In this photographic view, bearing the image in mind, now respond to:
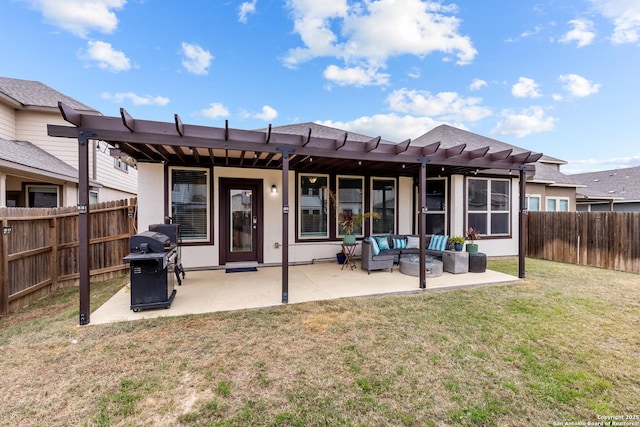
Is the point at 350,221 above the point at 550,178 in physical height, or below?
below

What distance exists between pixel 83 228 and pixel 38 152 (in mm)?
7135

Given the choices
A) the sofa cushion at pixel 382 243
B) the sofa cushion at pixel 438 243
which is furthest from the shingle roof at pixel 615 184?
the sofa cushion at pixel 382 243

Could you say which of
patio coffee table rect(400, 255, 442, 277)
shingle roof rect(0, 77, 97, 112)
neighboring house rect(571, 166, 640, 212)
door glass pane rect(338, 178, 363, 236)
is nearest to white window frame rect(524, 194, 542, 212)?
neighboring house rect(571, 166, 640, 212)

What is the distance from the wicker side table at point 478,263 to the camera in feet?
20.5

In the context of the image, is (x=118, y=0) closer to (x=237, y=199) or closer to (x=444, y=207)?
(x=237, y=199)

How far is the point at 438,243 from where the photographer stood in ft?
22.1

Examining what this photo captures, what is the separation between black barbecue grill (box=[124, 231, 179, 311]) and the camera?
12.4ft

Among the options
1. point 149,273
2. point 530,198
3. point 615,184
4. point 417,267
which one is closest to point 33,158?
point 149,273

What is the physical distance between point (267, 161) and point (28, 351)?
190 inches

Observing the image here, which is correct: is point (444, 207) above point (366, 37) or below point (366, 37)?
below

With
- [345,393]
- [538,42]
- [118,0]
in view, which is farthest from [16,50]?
[538,42]

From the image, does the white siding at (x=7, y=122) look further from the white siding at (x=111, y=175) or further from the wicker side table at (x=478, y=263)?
the wicker side table at (x=478, y=263)

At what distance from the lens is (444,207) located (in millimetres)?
8148

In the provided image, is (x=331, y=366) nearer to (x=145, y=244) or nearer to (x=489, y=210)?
(x=145, y=244)
